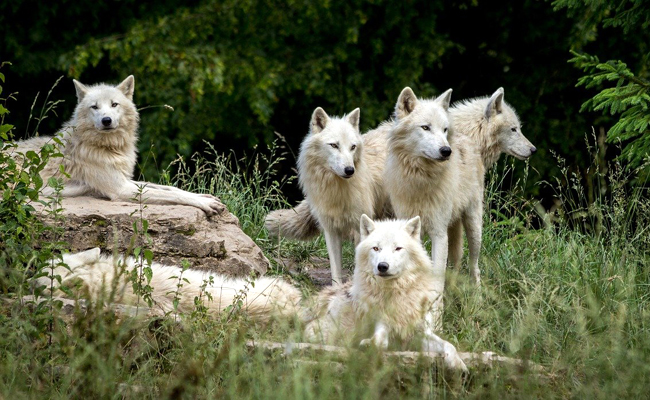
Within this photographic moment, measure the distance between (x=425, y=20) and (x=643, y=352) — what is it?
835cm

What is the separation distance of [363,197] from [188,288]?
195 centimetres

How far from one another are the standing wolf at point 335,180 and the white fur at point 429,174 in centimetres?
36

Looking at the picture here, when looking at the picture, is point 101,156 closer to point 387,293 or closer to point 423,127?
point 423,127

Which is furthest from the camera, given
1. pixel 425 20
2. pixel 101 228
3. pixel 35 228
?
pixel 425 20

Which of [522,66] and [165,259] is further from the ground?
[522,66]

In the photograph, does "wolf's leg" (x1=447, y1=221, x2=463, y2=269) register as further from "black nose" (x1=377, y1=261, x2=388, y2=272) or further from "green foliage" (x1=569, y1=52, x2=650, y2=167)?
"black nose" (x1=377, y1=261, x2=388, y2=272)

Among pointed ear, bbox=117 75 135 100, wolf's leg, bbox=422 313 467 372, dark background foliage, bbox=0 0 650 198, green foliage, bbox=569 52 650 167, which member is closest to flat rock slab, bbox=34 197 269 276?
pointed ear, bbox=117 75 135 100

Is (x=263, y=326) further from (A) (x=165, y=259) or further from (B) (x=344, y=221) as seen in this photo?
(B) (x=344, y=221)

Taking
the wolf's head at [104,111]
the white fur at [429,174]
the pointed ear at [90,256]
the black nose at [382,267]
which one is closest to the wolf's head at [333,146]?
the white fur at [429,174]

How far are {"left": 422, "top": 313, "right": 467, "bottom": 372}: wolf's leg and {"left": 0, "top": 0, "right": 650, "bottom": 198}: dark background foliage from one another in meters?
6.23

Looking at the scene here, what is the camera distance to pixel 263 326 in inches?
197

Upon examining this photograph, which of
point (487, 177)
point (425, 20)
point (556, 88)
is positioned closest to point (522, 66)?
point (556, 88)

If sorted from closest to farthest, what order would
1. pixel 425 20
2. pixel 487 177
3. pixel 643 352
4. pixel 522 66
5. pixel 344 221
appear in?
pixel 643 352
pixel 344 221
pixel 487 177
pixel 425 20
pixel 522 66

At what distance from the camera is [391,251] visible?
16.2 ft
